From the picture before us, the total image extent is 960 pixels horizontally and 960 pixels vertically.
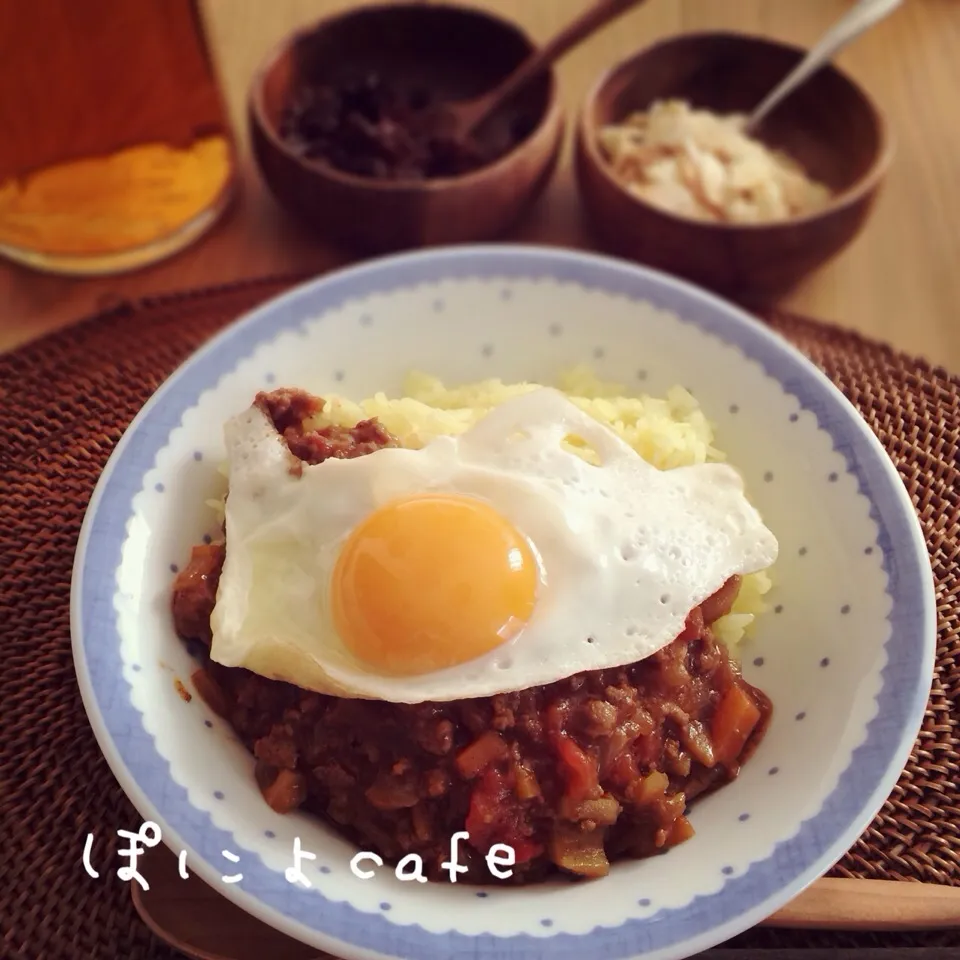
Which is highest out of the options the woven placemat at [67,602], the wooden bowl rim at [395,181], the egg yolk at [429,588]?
the wooden bowl rim at [395,181]

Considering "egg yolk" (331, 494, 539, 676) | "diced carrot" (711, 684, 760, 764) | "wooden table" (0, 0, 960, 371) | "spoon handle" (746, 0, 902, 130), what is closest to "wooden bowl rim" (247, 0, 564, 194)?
"wooden table" (0, 0, 960, 371)

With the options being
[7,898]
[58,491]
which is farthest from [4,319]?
[7,898]

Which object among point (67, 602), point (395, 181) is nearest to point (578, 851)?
point (67, 602)

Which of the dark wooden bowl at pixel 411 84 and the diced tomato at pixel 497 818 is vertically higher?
the dark wooden bowl at pixel 411 84

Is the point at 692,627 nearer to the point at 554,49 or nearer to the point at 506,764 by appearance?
the point at 506,764

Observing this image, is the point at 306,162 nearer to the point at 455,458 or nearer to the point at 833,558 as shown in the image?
the point at 455,458

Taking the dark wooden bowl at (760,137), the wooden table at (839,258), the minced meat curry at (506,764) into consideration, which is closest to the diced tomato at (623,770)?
the minced meat curry at (506,764)

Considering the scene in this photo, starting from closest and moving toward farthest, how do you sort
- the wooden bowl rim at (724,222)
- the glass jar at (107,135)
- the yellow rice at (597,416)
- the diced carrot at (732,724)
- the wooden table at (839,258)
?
1. the diced carrot at (732,724)
2. the yellow rice at (597,416)
3. the glass jar at (107,135)
4. the wooden bowl rim at (724,222)
5. the wooden table at (839,258)

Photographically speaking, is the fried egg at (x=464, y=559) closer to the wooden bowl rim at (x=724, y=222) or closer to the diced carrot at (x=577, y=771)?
the diced carrot at (x=577, y=771)
